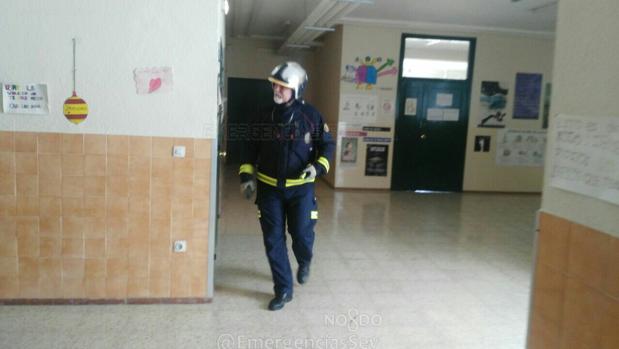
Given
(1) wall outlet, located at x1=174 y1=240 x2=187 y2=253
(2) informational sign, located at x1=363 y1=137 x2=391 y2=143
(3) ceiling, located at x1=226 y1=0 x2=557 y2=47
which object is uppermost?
(3) ceiling, located at x1=226 y1=0 x2=557 y2=47

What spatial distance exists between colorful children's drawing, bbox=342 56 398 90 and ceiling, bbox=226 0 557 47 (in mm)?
565

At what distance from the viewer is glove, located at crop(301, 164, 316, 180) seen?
3.12 m

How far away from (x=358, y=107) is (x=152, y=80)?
17.0 feet

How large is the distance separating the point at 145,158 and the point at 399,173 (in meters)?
5.64

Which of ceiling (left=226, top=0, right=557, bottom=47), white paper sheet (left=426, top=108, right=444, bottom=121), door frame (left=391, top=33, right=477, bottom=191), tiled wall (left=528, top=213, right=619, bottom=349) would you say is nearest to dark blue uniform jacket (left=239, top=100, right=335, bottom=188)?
tiled wall (left=528, top=213, right=619, bottom=349)

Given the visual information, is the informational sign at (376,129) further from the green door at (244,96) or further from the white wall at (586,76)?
the white wall at (586,76)

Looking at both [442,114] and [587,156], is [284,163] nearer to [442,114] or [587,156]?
[587,156]

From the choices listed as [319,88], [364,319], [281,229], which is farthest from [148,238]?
[319,88]

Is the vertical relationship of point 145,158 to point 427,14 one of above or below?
below

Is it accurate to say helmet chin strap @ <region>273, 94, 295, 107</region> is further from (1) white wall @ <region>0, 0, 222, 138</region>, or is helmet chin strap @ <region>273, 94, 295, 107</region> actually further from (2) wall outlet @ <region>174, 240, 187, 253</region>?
(2) wall outlet @ <region>174, 240, 187, 253</region>

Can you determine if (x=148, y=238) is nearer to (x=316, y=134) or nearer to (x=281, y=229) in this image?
(x=281, y=229)

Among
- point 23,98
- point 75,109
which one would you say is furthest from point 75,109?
point 23,98

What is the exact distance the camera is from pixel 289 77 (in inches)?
120

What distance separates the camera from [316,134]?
3.24 meters
